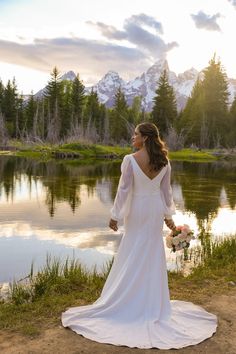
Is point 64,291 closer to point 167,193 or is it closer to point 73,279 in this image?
point 73,279

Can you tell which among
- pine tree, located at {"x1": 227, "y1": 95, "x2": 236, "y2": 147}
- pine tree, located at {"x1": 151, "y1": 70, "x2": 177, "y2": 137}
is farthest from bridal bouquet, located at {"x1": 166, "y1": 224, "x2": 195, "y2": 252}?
pine tree, located at {"x1": 151, "y1": 70, "x2": 177, "y2": 137}

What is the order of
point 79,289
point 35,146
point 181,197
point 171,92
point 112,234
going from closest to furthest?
point 79,289
point 112,234
point 181,197
point 35,146
point 171,92

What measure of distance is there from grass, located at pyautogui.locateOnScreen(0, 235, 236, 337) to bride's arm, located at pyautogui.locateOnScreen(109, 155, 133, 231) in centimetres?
155

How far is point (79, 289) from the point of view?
7.23 m

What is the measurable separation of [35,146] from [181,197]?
34.4 meters

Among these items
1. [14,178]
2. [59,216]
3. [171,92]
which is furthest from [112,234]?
[171,92]

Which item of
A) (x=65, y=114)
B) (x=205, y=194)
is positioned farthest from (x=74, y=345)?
(x=65, y=114)

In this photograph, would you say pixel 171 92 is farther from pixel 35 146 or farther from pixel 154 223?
pixel 154 223

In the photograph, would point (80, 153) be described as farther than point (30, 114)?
No

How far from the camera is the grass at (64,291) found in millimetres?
5809

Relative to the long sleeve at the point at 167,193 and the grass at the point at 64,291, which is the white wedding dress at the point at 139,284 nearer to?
the long sleeve at the point at 167,193

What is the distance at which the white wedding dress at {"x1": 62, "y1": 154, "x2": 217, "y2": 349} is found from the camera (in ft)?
17.9

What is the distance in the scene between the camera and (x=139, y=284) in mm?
5688

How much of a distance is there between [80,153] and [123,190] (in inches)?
1742
